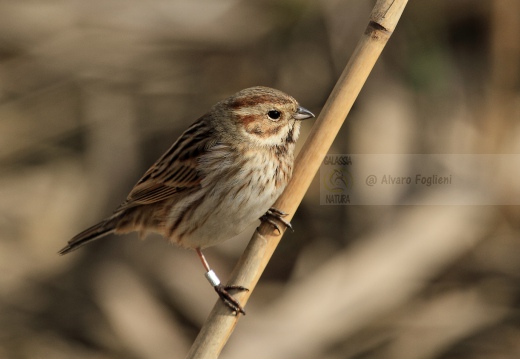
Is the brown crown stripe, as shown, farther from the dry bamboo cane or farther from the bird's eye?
the dry bamboo cane

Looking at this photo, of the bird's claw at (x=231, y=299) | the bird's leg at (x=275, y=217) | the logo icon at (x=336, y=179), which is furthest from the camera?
the logo icon at (x=336, y=179)

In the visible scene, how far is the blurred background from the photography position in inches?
161

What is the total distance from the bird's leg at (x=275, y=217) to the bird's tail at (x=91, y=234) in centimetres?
67

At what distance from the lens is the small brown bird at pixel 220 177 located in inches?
97.1

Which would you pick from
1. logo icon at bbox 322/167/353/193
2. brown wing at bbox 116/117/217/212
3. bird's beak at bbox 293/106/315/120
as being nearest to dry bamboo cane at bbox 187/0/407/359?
bird's beak at bbox 293/106/315/120

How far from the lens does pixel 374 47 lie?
1.87 m

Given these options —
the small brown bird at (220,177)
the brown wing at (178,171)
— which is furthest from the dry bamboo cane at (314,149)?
the brown wing at (178,171)

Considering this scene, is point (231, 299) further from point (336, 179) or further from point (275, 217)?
point (336, 179)

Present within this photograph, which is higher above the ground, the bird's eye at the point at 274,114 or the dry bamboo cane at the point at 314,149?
the bird's eye at the point at 274,114

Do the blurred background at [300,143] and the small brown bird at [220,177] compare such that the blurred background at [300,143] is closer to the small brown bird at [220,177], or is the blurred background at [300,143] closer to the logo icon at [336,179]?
the logo icon at [336,179]

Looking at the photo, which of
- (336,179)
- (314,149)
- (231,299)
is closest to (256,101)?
(314,149)

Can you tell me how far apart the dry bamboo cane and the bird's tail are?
2.56 ft

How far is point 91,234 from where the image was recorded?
274 cm

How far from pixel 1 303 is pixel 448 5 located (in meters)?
2.82
